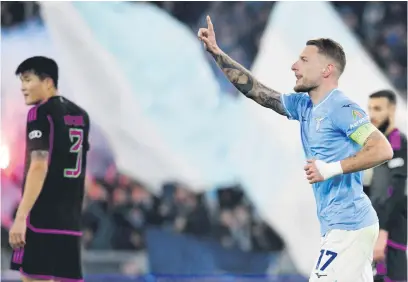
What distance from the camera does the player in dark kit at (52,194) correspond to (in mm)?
6020

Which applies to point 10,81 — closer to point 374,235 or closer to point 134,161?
point 134,161

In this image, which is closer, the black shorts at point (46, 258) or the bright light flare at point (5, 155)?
the black shorts at point (46, 258)

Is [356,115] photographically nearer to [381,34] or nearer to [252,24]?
[252,24]

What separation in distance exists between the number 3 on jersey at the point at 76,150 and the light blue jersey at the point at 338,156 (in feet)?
8.01

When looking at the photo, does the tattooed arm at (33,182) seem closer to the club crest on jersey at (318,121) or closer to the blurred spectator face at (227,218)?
the club crest on jersey at (318,121)

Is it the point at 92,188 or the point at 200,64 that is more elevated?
the point at 200,64

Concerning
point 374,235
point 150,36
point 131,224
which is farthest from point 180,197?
point 374,235

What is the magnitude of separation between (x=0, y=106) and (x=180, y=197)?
2.63 m

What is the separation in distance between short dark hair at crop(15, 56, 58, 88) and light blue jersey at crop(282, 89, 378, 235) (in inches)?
108

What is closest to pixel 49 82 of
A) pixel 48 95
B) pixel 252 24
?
pixel 48 95

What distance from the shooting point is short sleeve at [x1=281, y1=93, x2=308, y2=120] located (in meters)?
4.64

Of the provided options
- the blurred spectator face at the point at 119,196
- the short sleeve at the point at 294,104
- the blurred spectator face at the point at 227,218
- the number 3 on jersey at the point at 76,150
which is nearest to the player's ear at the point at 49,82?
the number 3 on jersey at the point at 76,150

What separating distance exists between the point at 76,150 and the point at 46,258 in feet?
2.89

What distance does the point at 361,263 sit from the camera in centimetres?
426
